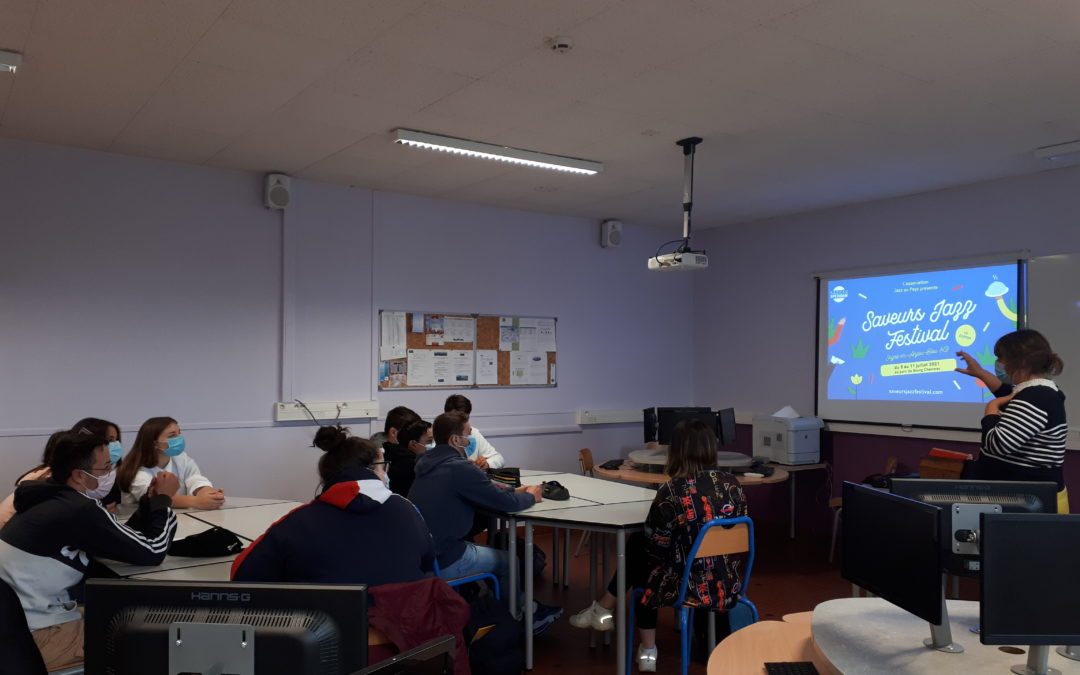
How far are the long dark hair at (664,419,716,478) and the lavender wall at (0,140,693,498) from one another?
3.12 meters

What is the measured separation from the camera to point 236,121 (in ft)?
14.6

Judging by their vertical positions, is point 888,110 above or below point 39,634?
above

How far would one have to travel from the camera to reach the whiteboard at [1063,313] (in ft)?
17.0

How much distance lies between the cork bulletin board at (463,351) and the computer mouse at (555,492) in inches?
86.7

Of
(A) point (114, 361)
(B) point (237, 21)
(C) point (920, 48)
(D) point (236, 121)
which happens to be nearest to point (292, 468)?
(A) point (114, 361)

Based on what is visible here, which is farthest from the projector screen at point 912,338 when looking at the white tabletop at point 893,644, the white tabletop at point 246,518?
the white tabletop at point 246,518

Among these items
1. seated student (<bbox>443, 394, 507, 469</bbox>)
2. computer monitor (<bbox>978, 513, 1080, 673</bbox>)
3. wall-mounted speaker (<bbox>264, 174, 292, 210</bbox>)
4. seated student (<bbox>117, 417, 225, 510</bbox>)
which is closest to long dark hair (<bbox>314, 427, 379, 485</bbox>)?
seated student (<bbox>117, 417, 225, 510</bbox>)

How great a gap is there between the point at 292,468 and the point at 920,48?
4.73 m

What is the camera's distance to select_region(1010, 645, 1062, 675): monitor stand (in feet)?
6.20

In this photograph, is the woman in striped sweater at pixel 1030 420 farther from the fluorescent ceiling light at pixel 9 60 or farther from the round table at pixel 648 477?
the fluorescent ceiling light at pixel 9 60

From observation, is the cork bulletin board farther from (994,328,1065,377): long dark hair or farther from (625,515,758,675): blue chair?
(994,328,1065,377): long dark hair

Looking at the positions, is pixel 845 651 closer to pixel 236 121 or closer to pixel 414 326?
pixel 236 121

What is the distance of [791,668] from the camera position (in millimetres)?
2158

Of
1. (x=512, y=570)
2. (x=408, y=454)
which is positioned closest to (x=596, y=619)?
(x=512, y=570)
